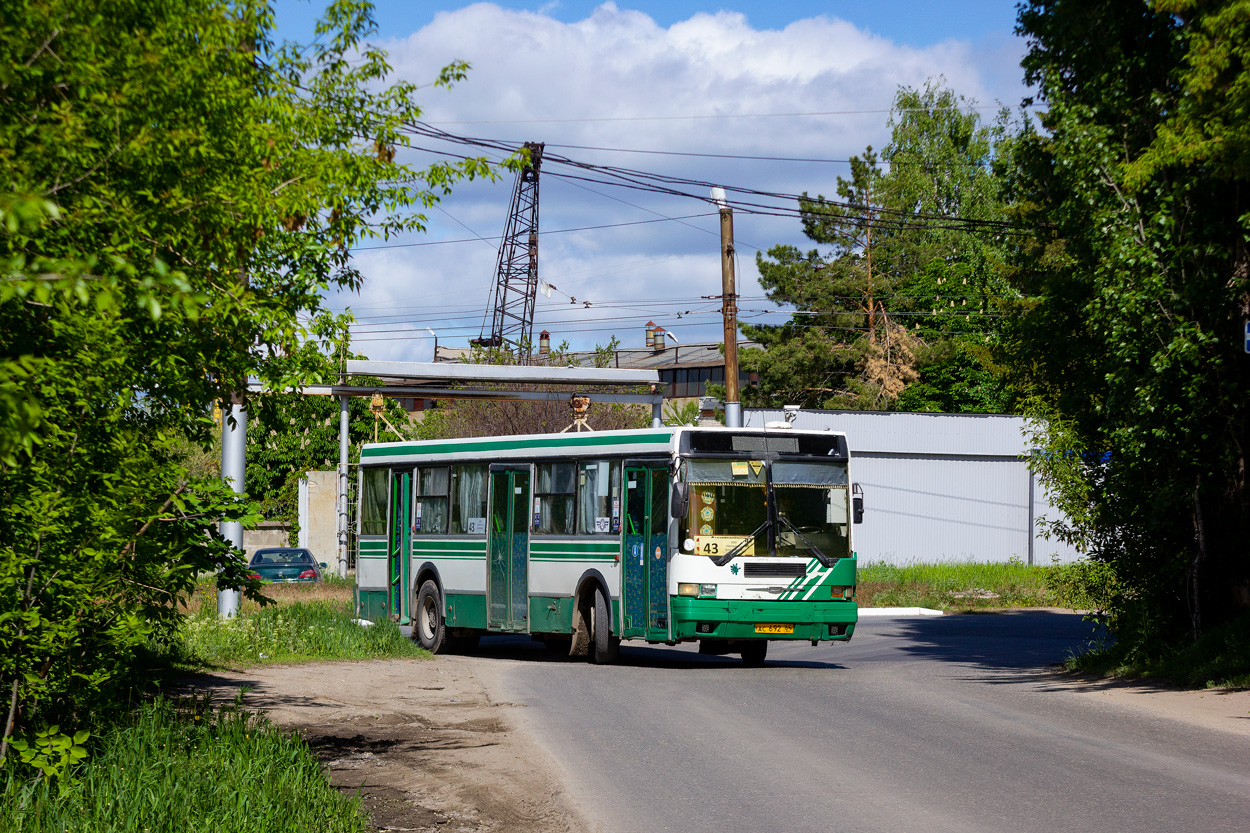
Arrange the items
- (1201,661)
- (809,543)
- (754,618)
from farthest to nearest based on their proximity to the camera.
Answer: (809,543) → (754,618) → (1201,661)

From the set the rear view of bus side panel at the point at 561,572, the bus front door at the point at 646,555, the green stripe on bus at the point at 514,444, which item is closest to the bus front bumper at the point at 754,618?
the bus front door at the point at 646,555

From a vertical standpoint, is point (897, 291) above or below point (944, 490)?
above

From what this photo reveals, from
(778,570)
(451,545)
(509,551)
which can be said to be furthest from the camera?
(451,545)

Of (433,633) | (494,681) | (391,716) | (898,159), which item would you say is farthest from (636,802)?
(898,159)

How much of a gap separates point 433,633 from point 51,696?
1359cm

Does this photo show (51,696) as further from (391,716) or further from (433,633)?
(433,633)

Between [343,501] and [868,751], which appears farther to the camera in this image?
[343,501]

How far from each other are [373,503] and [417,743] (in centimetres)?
1264

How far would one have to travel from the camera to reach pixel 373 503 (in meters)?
23.9

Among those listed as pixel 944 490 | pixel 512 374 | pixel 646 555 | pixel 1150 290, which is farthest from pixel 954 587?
pixel 1150 290

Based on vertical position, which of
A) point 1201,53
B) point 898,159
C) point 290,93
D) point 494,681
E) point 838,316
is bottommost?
point 494,681

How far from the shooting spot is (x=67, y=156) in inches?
283

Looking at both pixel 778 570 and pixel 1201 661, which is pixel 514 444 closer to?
pixel 778 570

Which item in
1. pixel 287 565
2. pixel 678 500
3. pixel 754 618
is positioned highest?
pixel 678 500
